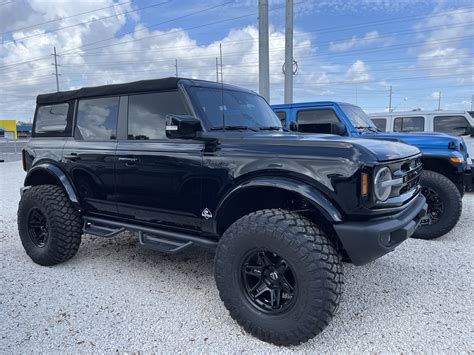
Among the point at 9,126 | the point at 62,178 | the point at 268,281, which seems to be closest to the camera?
the point at 268,281

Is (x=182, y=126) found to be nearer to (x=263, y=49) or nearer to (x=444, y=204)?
(x=444, y=204)

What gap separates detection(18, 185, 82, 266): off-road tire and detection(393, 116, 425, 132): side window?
769cm

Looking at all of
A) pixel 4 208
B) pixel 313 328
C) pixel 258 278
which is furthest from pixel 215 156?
pixel 4 208

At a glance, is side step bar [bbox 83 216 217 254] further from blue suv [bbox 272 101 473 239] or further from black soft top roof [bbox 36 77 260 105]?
blue suv [bbox 272 101 473 239]

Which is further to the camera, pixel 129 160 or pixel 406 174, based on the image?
pixel 129 160

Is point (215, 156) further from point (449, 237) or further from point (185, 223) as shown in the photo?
point (449, 237)

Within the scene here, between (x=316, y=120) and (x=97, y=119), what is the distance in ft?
12.7

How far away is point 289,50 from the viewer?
10242 mm

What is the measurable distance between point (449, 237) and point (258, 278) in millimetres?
3516

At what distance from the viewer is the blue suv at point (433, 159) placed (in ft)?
16.0

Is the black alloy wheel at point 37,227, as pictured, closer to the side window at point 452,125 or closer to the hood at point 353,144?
the hood at point 353,144

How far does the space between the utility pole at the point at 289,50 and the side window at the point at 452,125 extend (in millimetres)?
3733

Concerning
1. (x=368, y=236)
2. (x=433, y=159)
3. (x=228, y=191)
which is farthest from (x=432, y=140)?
(x=228, y=191)

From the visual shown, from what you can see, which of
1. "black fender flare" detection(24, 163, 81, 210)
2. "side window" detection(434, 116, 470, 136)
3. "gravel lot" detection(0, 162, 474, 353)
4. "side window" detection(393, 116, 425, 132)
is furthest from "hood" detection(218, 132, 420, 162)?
"side window" detection(393, 116, 425, 132)
